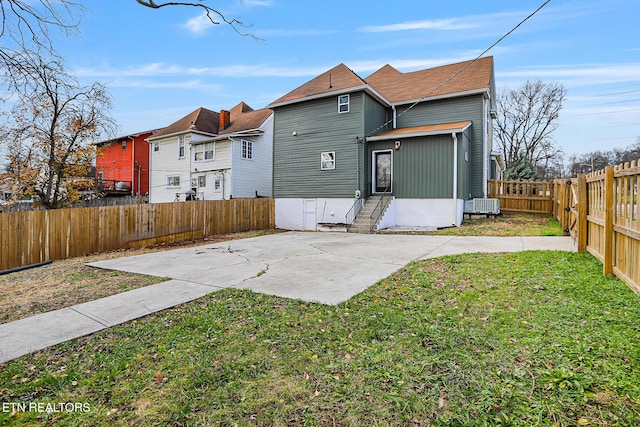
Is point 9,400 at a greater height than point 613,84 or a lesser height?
lesser

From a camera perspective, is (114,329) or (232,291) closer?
(114,329)

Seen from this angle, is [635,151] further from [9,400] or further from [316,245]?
[9,400]

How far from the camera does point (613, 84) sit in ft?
82.4

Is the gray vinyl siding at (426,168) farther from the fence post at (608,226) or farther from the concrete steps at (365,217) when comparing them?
the fence post at (608,226)

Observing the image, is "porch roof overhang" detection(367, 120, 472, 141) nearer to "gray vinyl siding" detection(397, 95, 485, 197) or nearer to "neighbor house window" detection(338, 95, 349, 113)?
"gray vinyl siding" detection(397, 95, 485, 197)

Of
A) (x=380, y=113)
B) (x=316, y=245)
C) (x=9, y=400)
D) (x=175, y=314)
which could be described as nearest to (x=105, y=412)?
(x=9, y=400)


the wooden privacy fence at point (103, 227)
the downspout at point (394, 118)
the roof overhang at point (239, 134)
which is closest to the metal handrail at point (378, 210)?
the downspout at point (394, 118)

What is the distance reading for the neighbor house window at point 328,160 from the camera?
601 inches

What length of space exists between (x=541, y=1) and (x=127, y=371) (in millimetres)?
9771

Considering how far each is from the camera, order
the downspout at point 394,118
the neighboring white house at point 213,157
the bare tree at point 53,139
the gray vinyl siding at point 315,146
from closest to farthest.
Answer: the bare tree at point 53,139 → the gray vinyl siding at point 315,146 → the downspout at point 394,118 → the neighboring white house at point 213,157

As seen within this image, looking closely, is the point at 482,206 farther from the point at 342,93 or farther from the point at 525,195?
the point at 342,93

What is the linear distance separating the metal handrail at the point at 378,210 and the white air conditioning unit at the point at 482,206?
3604 millimetres

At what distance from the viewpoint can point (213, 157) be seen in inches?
863

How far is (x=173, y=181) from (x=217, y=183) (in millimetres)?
5170
